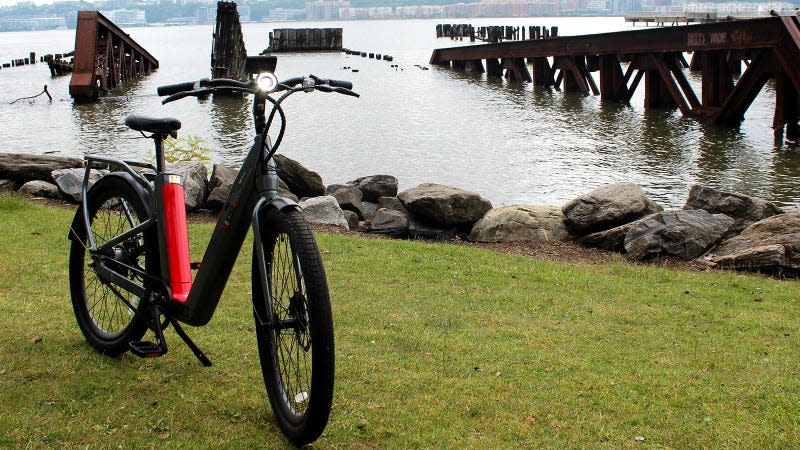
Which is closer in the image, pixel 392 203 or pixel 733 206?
pixel 733 206

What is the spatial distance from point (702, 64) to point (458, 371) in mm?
20290

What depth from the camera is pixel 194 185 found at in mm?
11953

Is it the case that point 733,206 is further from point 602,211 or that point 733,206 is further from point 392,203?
point 392,203

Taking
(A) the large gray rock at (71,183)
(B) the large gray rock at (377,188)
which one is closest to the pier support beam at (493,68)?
(B) the large gray rock at (377,188)

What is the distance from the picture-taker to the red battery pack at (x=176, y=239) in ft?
16.4

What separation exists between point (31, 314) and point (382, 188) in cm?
A: 820

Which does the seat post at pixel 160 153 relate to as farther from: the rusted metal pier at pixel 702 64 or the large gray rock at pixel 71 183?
the rusted metal pier at pixel 702 64

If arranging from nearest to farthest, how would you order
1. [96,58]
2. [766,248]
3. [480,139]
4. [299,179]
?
1. [766,248]
2. [299,179]
3. [480,139]
4. [96,58]

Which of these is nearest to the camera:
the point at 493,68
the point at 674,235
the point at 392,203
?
the point at 674,235

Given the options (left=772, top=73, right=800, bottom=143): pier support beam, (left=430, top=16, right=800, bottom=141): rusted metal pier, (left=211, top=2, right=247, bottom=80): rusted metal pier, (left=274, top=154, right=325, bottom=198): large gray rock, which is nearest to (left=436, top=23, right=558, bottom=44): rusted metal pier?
(left=430, top=16, right=800, bottom=141): rusted metal pier

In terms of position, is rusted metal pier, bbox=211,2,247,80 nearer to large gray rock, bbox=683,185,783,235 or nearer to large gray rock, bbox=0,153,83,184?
large gray rock, bbox=0,153,83,184

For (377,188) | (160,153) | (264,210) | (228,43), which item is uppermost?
(228,43)

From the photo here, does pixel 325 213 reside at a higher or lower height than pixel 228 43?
lower

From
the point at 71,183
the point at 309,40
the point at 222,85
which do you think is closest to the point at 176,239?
the point at 222,85
